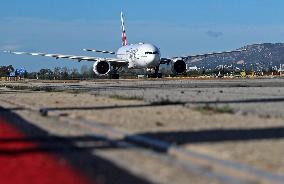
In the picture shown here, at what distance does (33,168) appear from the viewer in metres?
8.64

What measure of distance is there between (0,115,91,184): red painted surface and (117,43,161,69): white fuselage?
196 feet

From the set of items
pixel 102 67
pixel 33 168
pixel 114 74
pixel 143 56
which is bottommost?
pixel 33 168

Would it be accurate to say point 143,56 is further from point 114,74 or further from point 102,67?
point 114,74

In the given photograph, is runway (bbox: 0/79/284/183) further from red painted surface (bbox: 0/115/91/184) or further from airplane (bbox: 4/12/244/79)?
airplane (bbox: 4/12/244/79)

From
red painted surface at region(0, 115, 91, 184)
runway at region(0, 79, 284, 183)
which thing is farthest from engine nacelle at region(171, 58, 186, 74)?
red painted surface at region(0, 115, 91, 184)

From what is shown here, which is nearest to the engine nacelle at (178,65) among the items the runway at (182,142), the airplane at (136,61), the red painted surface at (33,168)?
the airplane at (136,61)

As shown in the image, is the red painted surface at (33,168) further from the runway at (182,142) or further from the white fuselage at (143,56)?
the white fuselage at (143,56)

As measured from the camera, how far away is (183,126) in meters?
13.8

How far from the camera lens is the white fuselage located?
7106 cm

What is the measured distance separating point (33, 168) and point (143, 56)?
206 ft

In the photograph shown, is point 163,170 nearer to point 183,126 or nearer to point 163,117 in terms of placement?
point 183,126

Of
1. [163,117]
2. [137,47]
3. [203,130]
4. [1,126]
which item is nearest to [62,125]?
[1,126]

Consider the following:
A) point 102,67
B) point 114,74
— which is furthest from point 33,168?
point 114,74

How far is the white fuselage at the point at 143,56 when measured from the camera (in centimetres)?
7106
